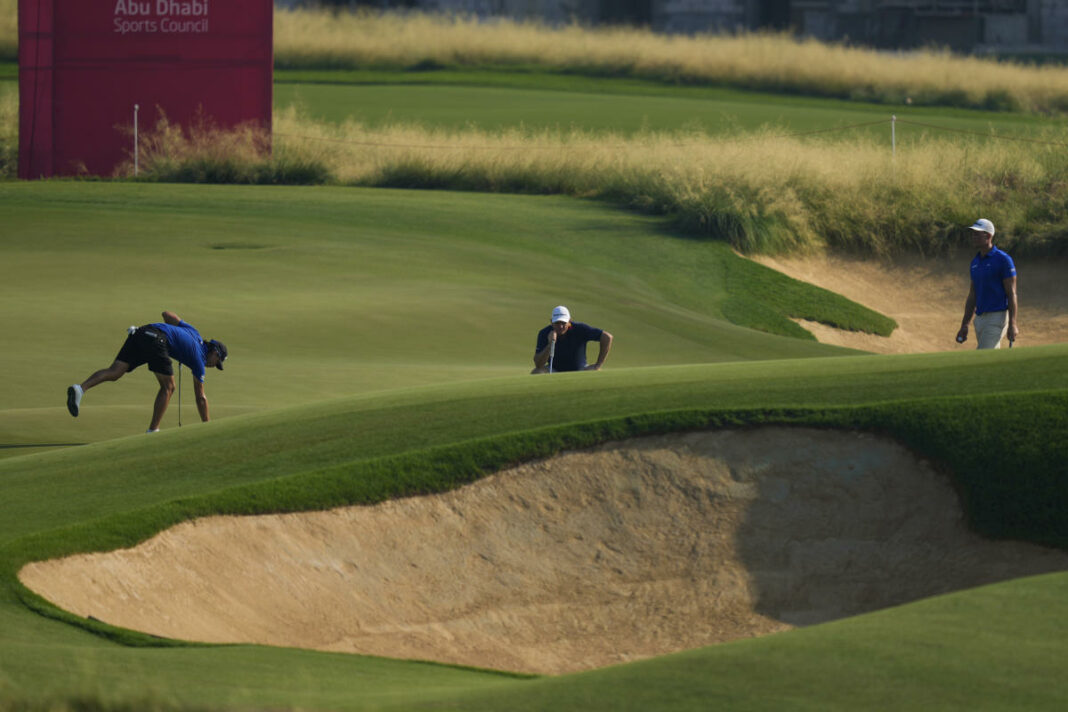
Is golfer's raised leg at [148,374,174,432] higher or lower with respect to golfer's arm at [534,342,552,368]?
lower

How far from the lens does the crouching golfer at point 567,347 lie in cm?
1488

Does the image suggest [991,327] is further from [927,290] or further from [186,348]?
[927,290]

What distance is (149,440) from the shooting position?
38.6 feet

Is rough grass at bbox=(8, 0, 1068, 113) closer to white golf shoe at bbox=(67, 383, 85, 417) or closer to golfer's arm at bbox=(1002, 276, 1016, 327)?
golfer's arm at bbox=(1002, 276, 1016, 327)

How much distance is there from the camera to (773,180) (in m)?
29.4

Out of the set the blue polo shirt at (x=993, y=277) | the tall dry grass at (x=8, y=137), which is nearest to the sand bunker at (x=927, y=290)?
the blue polo shirt at (x=993, y=277)

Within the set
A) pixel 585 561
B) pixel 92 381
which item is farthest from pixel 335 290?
pixel 585 561

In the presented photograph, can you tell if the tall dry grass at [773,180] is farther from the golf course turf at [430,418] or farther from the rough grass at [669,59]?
the rough grass at [669,59]

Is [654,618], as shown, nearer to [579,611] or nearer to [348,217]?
[579,611]

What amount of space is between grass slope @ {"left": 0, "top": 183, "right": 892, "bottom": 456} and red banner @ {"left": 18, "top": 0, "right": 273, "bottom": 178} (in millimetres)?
2083

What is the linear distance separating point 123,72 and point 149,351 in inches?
725

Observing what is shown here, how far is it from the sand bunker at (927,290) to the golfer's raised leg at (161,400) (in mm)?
12868

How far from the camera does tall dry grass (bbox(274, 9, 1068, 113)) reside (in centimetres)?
5257

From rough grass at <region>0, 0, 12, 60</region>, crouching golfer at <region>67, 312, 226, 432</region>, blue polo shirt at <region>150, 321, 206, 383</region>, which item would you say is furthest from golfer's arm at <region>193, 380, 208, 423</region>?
rough grass at <region>0, 0, 12, 60</region>
